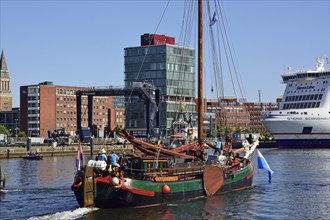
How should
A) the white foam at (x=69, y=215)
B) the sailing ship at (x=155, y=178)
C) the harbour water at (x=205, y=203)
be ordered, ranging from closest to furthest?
1. the white foam at (x=69, y=215)
2. the sailing ship at (x=155, y=178)
3. the harbour water at (x=205, y=203)

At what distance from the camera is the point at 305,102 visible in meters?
135

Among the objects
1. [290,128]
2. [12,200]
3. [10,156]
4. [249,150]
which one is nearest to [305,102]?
[290,128]

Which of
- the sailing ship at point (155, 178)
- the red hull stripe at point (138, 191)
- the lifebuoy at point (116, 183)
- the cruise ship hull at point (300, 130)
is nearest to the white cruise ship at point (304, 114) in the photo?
the cruise ship hull at point (300, 130)

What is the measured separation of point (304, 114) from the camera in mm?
130375

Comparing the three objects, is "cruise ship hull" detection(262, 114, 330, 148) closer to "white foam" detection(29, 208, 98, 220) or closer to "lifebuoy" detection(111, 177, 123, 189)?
"lifebuoy" detection(111, 177, 123, 189)

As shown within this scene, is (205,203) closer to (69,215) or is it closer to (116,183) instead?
(116,183)

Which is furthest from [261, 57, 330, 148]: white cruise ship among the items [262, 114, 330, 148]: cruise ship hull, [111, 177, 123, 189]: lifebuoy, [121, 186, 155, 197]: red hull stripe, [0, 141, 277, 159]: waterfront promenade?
[111, 177, 123, 189]: lifebuoy

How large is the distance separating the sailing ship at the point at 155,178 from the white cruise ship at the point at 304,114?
79855 mm

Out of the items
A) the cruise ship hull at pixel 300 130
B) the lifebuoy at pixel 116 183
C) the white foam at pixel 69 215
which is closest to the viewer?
the white foam at pixel 69 215

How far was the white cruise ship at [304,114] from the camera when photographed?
127625 millimetres

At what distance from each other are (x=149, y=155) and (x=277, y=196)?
35.3 feet

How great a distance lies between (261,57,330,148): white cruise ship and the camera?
128 meters

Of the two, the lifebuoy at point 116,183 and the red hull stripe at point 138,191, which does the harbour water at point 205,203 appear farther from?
the lifebuoy at point 116,183

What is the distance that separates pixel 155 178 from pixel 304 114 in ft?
306
